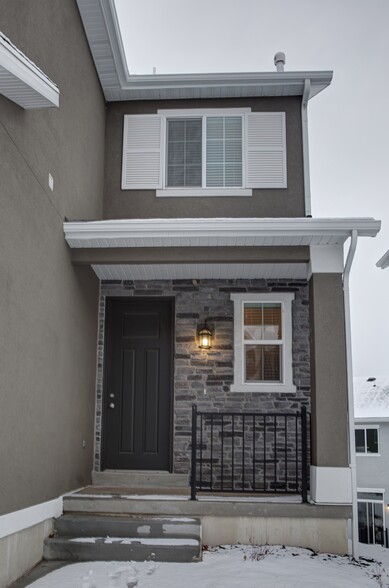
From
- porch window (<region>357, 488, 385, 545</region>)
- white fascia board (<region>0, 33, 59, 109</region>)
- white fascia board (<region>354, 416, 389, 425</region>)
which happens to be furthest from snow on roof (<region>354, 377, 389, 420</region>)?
white fascia board (<region>0, 33, 59, 109</region>)

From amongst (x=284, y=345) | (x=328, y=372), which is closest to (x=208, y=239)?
(x=328, y=372)

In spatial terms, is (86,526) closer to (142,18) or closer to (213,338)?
(213,338)

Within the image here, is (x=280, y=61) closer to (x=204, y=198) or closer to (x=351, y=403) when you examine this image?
(x=204, y=198)

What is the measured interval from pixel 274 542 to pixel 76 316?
292cm

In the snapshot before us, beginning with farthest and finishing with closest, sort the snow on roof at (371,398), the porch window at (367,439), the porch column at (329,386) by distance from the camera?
the snow on roof at (371,398) < the porch window at (367,439) < the porch column at (329,386)

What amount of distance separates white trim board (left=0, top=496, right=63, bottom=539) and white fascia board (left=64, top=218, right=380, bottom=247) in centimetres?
252

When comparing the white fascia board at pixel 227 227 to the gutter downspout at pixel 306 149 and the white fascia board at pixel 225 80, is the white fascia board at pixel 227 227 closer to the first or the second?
the gutter downspout at pixel 306 149

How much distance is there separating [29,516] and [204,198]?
436 centimetres

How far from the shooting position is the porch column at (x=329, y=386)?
18.4ft

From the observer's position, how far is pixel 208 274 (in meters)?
7.13

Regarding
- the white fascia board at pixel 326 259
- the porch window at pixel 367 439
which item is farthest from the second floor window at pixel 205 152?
the porch window at pixel 367 439

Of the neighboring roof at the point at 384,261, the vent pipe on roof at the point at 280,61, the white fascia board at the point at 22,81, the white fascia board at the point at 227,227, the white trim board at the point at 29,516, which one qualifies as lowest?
the white trim board at the point at 29,516

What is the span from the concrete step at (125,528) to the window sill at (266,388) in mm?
2062

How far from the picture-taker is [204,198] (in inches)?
300
